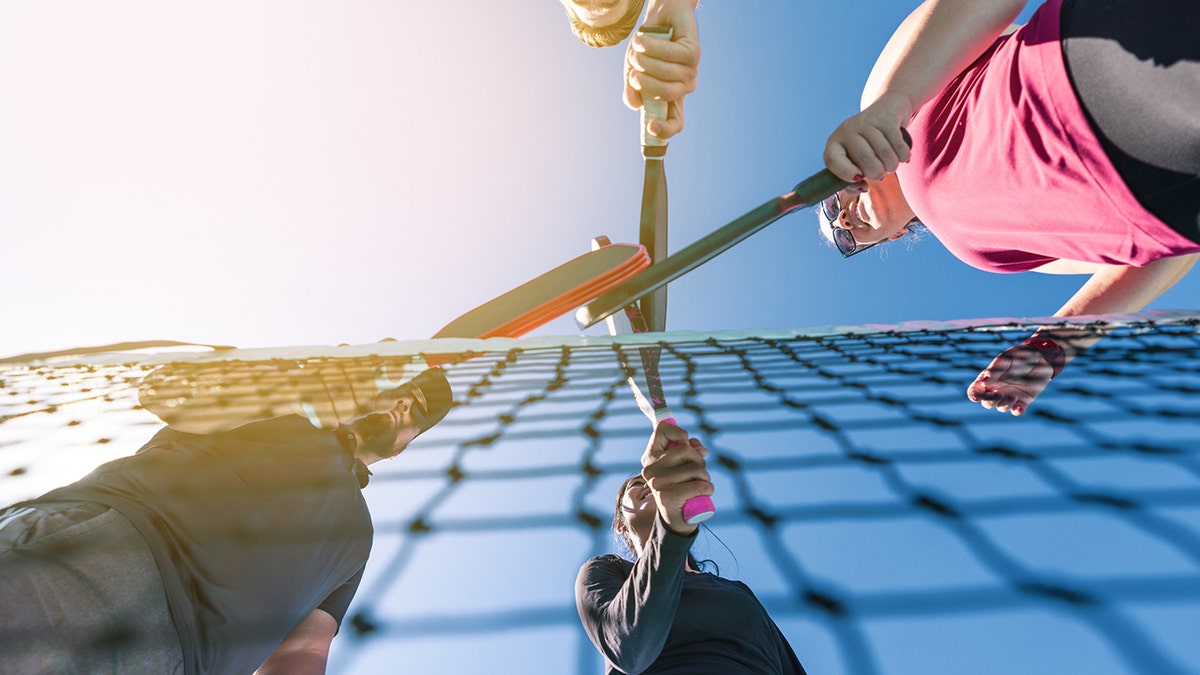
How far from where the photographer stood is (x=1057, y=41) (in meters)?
0.94

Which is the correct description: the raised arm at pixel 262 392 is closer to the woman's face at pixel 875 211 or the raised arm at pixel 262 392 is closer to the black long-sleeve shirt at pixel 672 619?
the black long-sleeve shirt at pixel 672 619

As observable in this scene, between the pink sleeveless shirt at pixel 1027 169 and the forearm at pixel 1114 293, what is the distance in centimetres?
26

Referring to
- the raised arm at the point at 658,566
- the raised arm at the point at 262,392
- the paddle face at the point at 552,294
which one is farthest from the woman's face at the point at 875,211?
the raised arm at the point at 262,392

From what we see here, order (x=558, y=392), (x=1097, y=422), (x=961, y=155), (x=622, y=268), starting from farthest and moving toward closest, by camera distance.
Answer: (x=558, y=392) < (x=622, y=268) < (x=1097, y=422) < (x=961, y=155)

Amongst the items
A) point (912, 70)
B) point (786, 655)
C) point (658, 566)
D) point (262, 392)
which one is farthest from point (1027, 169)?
point (262, 392)

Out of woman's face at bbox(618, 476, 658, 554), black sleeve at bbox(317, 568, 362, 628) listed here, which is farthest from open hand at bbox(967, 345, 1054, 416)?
black sleeve at bbox(317, 568, 362, 628)

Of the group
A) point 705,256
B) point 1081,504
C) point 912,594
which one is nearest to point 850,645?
point 912,594

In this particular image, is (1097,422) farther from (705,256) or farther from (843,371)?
(705,256)

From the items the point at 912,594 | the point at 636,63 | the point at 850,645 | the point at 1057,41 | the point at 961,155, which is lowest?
the point at 850,645

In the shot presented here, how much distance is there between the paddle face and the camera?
5.57 ft

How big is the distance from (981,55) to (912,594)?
103 centimetres

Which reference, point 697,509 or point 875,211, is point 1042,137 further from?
point 697,509

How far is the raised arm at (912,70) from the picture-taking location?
39.3 inches

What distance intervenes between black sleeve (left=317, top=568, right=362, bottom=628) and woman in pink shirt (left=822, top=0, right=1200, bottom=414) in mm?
1864
